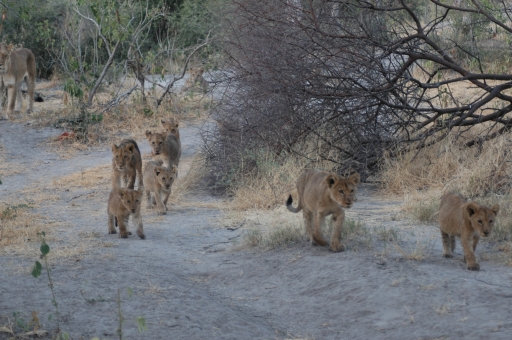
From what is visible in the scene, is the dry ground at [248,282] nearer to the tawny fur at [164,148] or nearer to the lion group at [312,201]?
the lion group at [312,201]

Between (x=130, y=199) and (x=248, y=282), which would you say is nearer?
(x=248, y=282)

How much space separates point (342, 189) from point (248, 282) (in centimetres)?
120

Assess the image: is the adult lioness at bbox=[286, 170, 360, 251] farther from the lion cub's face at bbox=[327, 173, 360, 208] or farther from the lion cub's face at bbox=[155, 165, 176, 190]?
the lion cub's face at bbox=[155, 165, 176, 190]

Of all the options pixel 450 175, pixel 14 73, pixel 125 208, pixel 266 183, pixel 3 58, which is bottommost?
pixel 125 208

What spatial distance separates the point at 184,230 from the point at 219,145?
3155mm

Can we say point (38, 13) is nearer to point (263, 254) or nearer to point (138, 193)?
point (138, 193)

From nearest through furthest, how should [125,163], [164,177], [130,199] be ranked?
1. [130,199]
2. [164,177]
3. [125,163]

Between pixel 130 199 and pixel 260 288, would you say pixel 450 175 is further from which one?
pixel 260 288

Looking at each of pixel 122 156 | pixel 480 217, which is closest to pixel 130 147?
pixel 122 156

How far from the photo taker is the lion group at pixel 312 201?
6.89 m

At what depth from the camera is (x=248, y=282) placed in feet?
23.7

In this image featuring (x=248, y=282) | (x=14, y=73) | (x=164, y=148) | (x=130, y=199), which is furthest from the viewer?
(x=14, y=73)

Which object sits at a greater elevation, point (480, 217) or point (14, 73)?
point (14, 73)

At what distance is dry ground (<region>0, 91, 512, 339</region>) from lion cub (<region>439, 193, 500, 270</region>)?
184 mm
